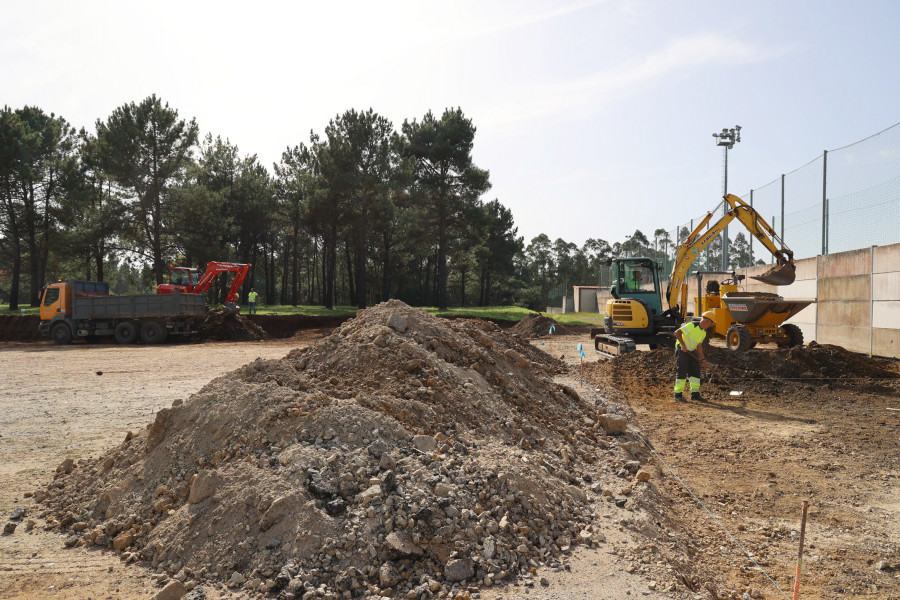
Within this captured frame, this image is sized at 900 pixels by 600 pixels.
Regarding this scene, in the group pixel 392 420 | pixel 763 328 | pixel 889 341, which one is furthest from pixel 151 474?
pixel 889 341

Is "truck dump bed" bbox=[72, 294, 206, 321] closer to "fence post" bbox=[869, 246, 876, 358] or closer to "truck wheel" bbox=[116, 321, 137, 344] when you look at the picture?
"truck wheel" bbox=[116, 321, 137, 344]

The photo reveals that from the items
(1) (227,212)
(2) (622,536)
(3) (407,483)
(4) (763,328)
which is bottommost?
(2) (622,536)

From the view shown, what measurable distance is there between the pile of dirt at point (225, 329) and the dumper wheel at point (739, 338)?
18242 mm

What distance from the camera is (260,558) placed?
3961mm

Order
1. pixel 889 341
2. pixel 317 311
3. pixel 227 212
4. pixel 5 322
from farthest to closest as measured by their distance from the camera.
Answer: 1. pixel 227 212
2. pixel 317 311
3. pixel 5 322
4. pixel 889 341

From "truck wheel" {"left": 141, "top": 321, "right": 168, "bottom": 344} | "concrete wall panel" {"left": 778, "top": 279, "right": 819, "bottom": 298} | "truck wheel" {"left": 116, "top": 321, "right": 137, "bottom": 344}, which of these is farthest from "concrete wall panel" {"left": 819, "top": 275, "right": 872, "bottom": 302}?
"truck wheel" {"left": 116, "top": 321, "right": 137, "bottom": 344}

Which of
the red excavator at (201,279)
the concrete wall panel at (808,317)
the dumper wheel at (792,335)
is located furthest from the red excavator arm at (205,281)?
the concrete wall panel at (808,317)

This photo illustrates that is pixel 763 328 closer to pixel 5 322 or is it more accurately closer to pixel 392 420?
pixel 392 420

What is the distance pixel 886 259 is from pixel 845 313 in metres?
2.07

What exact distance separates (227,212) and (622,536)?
40.4 m

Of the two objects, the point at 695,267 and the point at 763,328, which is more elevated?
the point at 695,267

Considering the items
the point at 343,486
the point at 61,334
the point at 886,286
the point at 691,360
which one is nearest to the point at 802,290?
the point at 886,286

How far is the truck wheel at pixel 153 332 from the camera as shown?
2239 cm

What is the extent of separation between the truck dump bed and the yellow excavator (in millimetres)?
15803
